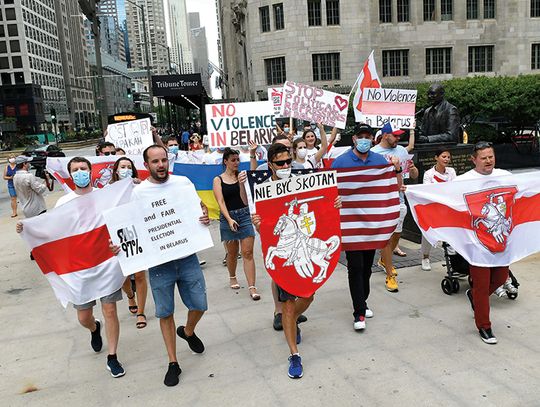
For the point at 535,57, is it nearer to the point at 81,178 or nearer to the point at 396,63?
the point at 396,63

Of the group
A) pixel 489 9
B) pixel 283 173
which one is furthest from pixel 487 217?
pixel 489 9

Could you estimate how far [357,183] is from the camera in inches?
207

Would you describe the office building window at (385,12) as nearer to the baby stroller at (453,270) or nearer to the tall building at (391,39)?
the tall building at (391,39)

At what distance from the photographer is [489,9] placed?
123 feet

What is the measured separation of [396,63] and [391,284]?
34.4 metres

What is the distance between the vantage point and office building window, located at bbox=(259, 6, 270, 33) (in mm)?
37438

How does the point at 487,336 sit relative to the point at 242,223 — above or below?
below

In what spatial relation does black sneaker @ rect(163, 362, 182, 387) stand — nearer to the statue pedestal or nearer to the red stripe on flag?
the red stripe on flag

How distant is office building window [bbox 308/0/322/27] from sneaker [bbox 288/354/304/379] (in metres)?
35.0

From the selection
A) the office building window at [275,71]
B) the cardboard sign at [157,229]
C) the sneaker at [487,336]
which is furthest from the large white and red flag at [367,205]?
the office building window at [275,71]

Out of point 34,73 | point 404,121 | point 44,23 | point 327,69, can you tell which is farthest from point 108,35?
point 404,121

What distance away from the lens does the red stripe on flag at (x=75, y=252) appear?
4.52 metres

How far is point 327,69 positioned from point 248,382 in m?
34.7

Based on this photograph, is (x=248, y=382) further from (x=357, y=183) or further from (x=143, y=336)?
(x=357, y=183)
